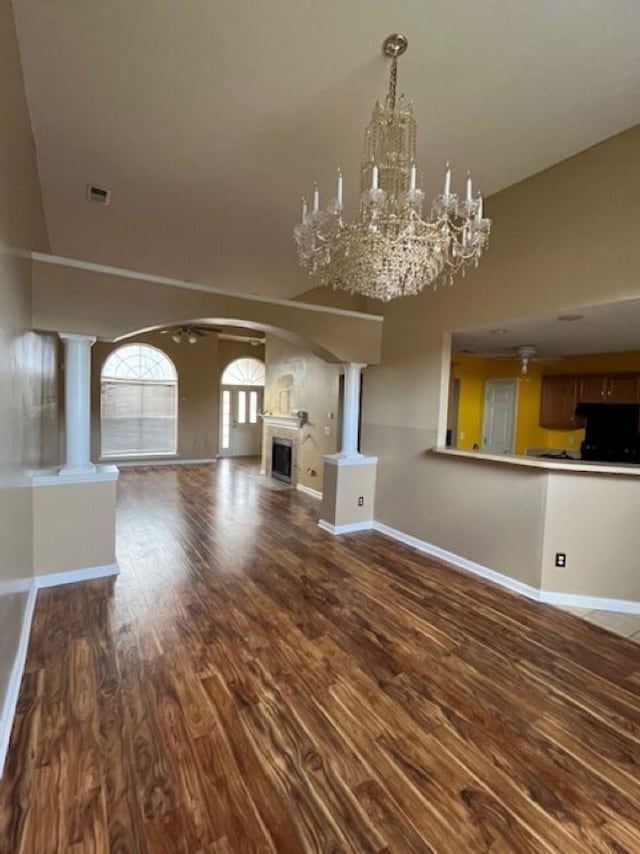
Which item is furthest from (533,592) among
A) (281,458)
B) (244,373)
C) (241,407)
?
(244,373)

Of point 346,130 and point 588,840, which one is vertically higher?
point 346,130

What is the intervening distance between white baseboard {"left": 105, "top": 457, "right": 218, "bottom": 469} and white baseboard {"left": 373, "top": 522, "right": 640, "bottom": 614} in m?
6.40

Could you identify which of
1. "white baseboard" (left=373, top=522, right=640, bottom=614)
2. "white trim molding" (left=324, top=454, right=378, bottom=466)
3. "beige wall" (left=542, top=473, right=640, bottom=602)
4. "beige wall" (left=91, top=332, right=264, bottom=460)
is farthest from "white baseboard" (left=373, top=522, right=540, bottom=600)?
"beige wall" (left=91, top=332, right=264, bottom=460)

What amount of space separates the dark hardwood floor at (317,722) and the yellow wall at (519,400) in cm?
397

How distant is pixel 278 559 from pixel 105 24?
13.0 ft

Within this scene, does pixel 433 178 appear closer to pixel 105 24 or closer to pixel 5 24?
pixel 105 24

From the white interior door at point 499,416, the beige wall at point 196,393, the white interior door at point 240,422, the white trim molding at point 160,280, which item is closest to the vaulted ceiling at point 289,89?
the white trim molding at point 160,280

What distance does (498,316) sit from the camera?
366 cm

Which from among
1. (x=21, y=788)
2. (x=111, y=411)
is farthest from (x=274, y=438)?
(x=21, y=788)

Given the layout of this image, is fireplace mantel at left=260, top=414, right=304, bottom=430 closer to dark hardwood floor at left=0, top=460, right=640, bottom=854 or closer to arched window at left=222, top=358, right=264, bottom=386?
arched window at left=222, top=358, right=264, bottom=386

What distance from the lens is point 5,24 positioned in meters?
1.71

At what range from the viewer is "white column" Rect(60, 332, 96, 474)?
11.1 ft

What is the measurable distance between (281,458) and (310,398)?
1.54 m

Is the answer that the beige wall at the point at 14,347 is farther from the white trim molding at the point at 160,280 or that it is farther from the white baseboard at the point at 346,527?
the white baseboard at the point at 346,527
